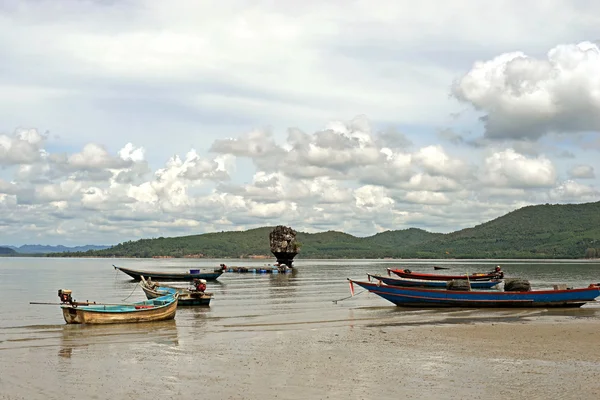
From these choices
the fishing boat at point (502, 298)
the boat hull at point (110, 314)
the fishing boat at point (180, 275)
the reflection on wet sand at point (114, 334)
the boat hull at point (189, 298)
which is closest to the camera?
the reflection on wet sand at point (114, 334)

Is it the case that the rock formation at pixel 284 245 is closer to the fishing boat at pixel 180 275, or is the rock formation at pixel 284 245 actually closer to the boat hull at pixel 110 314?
the fishing boat at pixel 180 275

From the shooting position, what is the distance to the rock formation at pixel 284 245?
133 metres

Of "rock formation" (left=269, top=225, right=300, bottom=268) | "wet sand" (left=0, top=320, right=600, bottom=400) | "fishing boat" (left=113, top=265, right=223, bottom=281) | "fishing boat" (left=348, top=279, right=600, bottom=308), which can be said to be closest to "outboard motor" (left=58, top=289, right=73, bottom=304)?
"wet sand" (left=0, top=320, right=600, bottom=400)

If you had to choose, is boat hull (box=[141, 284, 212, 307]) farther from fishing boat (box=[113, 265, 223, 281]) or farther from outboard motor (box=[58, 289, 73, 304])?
fishing boat (box=[113, 265, 223, 281])

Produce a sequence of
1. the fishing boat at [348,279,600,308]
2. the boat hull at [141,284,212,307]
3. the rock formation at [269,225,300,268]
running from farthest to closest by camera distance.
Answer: the rock formation at [269,225,300,268]
the boat hull at [141,284,212,307]
the fishing boat at [348,279,600,308]

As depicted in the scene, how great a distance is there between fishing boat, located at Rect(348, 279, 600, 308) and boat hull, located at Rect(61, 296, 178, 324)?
17980 millimetres

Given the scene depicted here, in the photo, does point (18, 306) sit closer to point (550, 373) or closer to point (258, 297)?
point (258, 297)

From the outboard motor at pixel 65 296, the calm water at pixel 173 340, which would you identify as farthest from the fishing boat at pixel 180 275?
the outboard motor at pixel 65 296

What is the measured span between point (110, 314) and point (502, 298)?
25.0m

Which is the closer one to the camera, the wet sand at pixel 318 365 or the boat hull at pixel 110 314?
the wet sand at pixel 318 365

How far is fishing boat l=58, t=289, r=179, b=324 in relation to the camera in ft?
105

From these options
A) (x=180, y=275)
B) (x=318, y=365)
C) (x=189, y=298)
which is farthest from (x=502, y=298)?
(x=180, y=275)

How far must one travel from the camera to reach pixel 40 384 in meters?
18.7

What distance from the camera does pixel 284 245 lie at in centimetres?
13338
